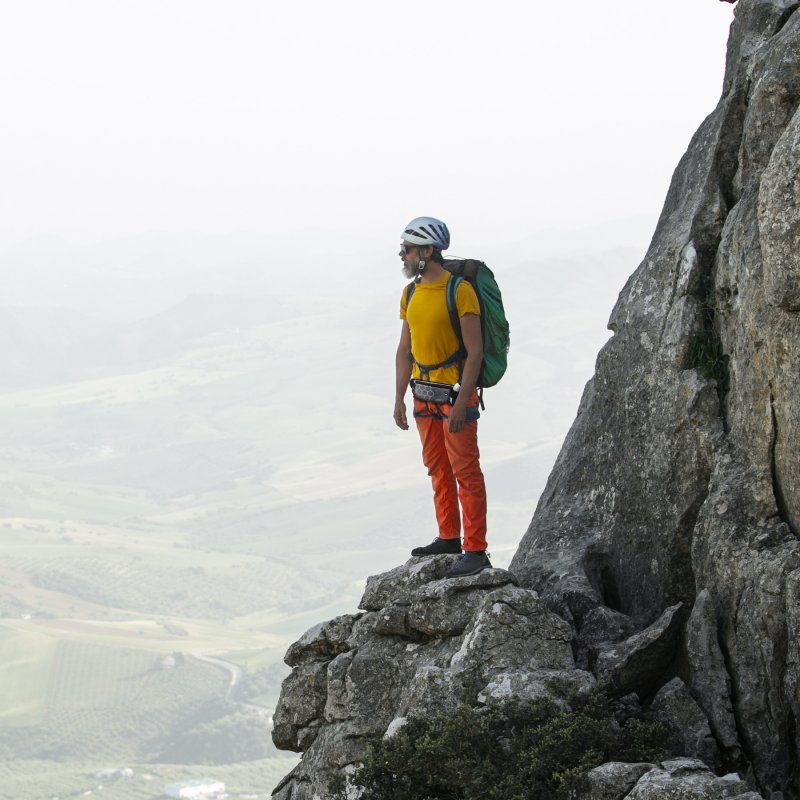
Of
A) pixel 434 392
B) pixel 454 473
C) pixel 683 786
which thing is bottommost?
pixel 683 786

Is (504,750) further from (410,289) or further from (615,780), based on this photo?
(410,289)

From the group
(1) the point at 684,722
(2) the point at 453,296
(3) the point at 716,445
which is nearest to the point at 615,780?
(1) the point at 684,722

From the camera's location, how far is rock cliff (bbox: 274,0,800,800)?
12.1 metres

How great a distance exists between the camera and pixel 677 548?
46.4ft

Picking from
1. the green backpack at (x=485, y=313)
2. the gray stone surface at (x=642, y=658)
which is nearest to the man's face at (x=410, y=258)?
the green backpack at (x=485, y=313)

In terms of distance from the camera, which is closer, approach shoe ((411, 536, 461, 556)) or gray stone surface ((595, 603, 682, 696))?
gray stone surface ((595, 603, 682, 696))

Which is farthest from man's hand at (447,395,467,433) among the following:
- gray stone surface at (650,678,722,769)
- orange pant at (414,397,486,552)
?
gray stone surface at (650,678,722,769)

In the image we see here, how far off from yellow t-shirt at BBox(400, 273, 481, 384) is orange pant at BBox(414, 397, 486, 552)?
552 millimetres

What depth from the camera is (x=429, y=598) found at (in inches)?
560

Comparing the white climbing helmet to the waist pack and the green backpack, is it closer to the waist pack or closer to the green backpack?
the green backpack

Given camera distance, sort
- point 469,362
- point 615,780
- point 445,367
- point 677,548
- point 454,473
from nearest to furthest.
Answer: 1. point 615,780
2. point 677,548
3. point 469,362
4. point 445,367
5. point 454,473

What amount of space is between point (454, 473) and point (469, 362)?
58.1 inches

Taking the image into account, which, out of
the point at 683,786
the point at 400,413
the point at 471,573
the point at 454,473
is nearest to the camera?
the point at 683,786

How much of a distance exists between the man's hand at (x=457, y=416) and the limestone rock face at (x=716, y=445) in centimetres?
226
